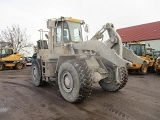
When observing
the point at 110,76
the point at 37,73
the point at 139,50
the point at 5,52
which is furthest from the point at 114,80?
the point at 5,52

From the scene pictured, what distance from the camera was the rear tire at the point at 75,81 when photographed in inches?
241

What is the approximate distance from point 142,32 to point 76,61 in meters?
28.6

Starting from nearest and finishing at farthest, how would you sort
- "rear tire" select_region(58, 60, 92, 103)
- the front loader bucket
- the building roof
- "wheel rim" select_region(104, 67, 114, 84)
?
the front loader bucket, "rear tire" select_region(58, 60, 92, 103), "wheel rim" select_region(104, 67, 114, 84), the building roof

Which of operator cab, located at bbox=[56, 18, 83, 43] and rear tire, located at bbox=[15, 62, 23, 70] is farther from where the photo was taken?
rear tire, located at bbox=[15, 62, 23, 70]

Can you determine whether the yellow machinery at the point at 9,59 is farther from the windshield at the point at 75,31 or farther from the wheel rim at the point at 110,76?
the wheel rim at the point at 110,76

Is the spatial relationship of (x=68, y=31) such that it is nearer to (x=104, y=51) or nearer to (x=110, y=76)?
(x=104, y=51)

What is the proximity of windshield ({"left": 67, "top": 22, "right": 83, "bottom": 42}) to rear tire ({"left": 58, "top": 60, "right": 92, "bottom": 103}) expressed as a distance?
137cm

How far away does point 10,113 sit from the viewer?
5.66m

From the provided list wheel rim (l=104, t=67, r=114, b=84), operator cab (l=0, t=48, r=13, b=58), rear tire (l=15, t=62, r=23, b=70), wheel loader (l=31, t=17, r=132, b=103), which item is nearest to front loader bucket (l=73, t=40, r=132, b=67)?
wheel loader (l=31, t=17, r=132, b=103)

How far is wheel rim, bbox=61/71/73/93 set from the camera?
656 cm

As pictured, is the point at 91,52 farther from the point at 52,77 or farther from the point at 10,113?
the point at 10,113

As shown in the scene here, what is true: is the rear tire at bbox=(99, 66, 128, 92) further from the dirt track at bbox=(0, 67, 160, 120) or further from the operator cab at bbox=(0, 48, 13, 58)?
the operator cab at bbox=(0, 48, 13, 58)

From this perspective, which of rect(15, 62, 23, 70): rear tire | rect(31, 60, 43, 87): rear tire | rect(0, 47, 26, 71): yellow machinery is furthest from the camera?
rect(15, 62, 23, 70): rear tire

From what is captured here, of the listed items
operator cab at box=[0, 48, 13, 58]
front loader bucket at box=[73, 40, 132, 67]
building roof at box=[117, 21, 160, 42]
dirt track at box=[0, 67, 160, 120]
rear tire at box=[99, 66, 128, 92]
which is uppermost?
building roof at box=[117, 21, 160, 42]
